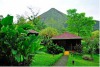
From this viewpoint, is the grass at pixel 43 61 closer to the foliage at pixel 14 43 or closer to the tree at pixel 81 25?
the foliage at pixel 14 43

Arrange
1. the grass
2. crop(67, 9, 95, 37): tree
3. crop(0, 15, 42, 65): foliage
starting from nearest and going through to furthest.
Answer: crop(0, 15, 42, 65): foliage
the grass
crop(67, 9, 95, 37): tree

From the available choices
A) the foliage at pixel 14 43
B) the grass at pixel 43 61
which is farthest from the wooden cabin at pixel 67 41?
the foliage at pixel 14 43

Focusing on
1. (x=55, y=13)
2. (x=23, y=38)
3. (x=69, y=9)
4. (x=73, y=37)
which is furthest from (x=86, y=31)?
(x=55, y=13)

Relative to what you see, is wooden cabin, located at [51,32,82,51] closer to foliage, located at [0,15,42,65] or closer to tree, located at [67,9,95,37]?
tree, located at [67,9,95,37]

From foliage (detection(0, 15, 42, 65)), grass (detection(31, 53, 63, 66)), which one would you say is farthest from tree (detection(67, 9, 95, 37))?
foliage (detection(0, 15, 42, 65))

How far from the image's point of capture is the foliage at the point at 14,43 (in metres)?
8.01

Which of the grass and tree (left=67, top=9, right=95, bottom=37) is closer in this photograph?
the grass

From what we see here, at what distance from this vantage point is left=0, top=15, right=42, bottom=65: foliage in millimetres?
8013

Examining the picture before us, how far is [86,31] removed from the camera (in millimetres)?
38000

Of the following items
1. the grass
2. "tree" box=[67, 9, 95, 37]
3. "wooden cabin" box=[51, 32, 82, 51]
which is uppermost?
"tree" box=[67, 9, 95, 37]

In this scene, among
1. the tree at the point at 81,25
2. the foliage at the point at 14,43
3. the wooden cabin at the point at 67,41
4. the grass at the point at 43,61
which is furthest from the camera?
the tree at the point at 81,25

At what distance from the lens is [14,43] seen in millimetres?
8141

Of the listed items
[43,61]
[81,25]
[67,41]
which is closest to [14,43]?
[43,61]

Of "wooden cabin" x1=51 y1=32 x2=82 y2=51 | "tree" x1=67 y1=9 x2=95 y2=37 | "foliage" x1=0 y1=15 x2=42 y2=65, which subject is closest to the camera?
"foliage" x1=0 y1=15 x2=42 y2=65
